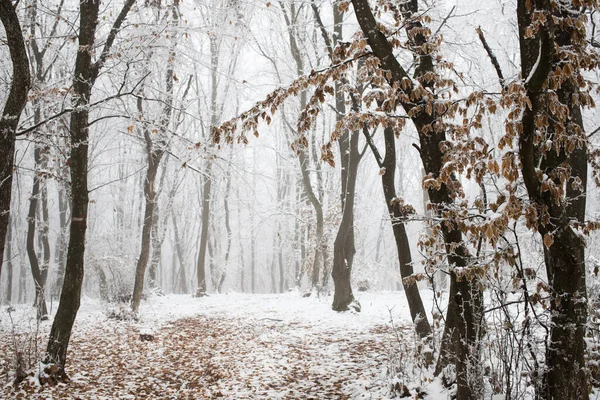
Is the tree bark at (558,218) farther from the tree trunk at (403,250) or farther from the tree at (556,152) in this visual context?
the tree trunk at (403,250)

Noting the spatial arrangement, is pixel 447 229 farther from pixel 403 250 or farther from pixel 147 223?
pixel 147 223

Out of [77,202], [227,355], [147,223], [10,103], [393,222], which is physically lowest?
[227,355]

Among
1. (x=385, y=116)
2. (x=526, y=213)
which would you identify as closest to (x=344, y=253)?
(x=385, y=116)

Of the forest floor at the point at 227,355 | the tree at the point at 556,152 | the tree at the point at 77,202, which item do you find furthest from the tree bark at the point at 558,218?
the tree at the point at 77,202

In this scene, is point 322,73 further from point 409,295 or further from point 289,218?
point 289,218

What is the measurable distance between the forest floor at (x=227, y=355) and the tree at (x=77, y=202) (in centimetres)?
36

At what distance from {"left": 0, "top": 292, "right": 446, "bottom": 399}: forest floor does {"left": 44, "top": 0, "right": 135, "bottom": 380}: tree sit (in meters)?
0.36

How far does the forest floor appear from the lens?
5.08 meters

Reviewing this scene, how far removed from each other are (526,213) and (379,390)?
3071mm

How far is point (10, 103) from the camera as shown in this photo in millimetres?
4348

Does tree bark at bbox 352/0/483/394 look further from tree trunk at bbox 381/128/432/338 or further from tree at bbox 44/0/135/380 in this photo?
tree at bbox 44/0/135/380

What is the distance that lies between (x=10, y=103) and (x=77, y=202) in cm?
165

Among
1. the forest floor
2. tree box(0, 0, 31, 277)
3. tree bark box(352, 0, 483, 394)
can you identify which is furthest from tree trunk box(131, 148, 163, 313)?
tree bark box(352, 0, 483, 394)

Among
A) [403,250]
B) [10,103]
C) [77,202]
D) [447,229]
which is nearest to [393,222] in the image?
[403,250]
